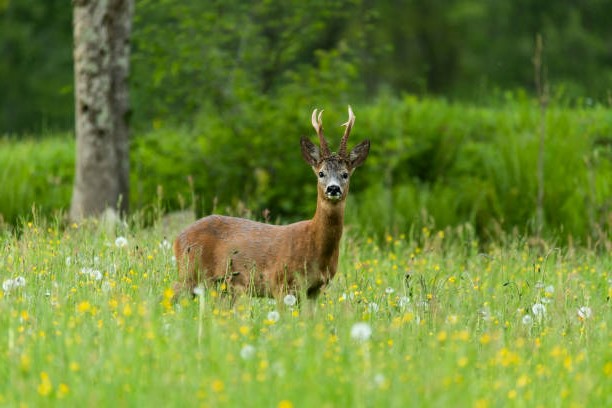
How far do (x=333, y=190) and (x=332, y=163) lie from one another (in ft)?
0.86

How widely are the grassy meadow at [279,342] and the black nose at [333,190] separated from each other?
0.67 meters

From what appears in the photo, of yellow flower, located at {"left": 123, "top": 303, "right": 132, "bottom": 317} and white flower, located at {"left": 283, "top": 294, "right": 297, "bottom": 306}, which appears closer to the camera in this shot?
yellow flower, located at {"left": 123, "top": 303, "right": 132, "bottom": 317}

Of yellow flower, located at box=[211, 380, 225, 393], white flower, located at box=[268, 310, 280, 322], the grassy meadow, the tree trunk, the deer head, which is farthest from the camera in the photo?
the tree trunk

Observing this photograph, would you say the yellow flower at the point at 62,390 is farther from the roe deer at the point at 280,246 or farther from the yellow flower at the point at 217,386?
the roe deer at the point at 280,246

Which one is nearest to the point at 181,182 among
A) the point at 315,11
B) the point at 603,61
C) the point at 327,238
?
the point at 315,11

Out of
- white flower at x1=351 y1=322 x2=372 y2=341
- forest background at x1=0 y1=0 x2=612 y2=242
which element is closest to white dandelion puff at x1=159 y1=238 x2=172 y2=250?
forest background at x1=0 y1=0 x2=612 y2=242

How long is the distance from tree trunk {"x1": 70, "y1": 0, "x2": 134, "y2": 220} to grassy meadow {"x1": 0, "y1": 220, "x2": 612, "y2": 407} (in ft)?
10.8

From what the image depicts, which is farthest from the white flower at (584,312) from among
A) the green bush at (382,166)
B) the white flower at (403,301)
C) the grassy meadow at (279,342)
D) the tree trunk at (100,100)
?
the tree trunk at (100,100)

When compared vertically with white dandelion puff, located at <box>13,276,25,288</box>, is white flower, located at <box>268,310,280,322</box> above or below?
above

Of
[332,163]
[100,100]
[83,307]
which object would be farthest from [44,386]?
[100,100]

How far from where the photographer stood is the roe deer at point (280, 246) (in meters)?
6.40

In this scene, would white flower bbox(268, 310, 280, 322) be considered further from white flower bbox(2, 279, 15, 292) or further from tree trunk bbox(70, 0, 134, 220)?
tree trunk bbox(70, 0, 134, 220)

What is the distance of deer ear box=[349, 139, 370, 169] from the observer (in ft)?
22.2

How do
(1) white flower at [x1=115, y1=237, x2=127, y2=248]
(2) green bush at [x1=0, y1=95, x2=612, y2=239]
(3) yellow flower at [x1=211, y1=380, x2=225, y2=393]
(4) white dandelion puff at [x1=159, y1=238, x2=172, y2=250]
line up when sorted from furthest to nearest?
(2) green bush at [x1=0, y1=95, x2=612, y2=239], (4) white dandelion puff at [x1=159, y1=238, x2=172, y2=250], (1) white flower at [x1=115, y1=237, x2=127, y2=248], (3) yellow flower at [x1=211, y1=380, x2=225, y2=393]
